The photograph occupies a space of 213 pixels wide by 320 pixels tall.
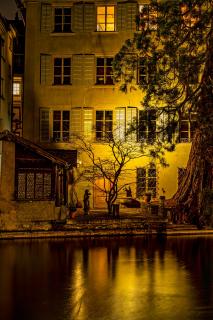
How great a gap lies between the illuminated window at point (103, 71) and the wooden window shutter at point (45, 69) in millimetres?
2976

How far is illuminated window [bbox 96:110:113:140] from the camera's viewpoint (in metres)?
33.0

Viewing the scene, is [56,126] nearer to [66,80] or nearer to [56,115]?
[56,115]

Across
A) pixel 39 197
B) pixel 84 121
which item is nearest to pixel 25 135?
pixel 84 121

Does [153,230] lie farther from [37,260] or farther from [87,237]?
[37,260]

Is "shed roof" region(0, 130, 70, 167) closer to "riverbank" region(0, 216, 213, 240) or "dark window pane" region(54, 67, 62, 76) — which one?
"riverbank" region(0, 216, 213, 240)

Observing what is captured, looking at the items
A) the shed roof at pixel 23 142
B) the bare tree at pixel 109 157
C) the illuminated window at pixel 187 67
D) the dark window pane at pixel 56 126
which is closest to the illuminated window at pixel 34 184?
the shed roof at pixel 23 142

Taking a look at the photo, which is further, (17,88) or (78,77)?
(17,88)

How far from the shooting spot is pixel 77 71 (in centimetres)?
3322

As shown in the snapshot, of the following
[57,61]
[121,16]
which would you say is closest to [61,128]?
[57,61]

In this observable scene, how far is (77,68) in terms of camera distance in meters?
33.2

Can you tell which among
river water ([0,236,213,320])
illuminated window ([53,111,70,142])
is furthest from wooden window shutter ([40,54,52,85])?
river water ([0,236,213,320])

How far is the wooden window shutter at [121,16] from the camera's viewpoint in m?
33.2

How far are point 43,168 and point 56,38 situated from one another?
A: 36.2 feet

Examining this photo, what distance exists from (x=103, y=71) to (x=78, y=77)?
1.59 metres
